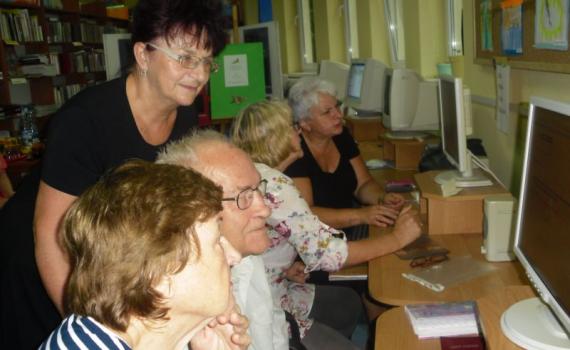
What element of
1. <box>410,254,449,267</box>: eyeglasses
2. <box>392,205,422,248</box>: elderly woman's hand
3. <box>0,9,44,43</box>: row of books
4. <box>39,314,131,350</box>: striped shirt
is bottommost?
<box>410,254,449,267</box>: eyeglasses

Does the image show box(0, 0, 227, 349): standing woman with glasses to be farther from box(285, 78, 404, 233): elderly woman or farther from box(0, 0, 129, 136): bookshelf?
box(0, 0, 129, 136): bookshelf

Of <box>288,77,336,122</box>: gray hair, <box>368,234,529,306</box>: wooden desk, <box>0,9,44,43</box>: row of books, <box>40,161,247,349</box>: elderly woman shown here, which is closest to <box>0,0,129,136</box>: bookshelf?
<box>0,9,44,43</box>: row of books

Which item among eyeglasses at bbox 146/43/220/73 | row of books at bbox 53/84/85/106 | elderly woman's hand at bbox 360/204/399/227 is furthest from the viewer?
row of books at bbox 53/84/85/106

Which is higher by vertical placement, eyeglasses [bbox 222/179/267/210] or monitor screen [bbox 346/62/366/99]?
monitor screen [bbox 346/62/366/99]

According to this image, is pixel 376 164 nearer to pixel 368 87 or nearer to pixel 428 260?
pixel 368 87

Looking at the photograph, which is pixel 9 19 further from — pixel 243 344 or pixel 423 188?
pixel 243 344

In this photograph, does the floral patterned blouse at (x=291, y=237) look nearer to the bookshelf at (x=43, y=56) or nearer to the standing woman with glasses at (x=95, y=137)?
the standing woman with glasses at (x=95, y=137)

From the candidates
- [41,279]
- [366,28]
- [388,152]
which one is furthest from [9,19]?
[41,279]

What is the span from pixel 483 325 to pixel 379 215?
4.23 ft

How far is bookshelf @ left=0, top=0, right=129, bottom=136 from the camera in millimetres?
5938

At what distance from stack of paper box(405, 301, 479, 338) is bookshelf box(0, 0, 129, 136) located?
4.98 m

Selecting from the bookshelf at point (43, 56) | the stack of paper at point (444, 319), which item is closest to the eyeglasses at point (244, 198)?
the stack of paper at point (444, 319)

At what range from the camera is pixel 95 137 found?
1.40 meters

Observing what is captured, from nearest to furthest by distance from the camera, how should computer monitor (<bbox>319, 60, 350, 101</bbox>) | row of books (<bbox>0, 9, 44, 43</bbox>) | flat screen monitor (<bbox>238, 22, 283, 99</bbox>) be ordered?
flat screen monitor (<bbox>238, 22, 283, 99</bbox>) → computer monitor (<bbox>319, 60, 350, 101</bbox>) → row of books (<bbox>0, 9, 44, 43</bbox>)
